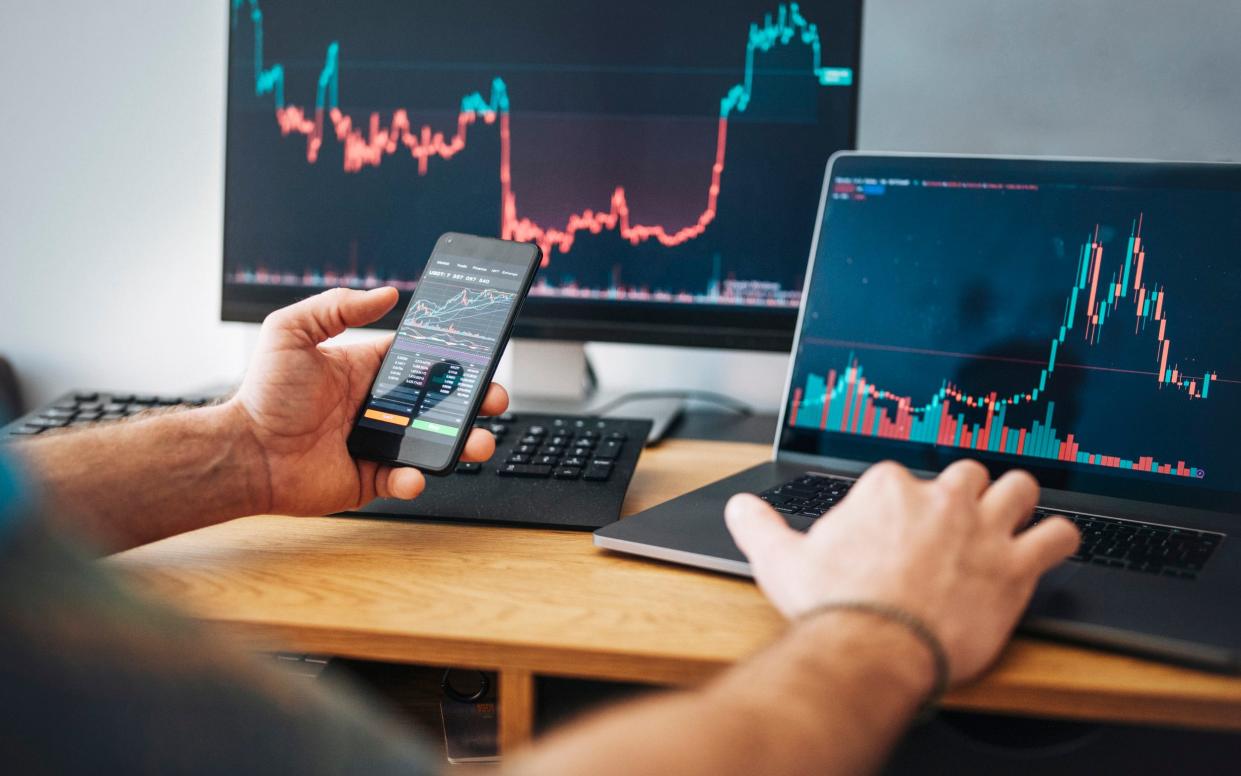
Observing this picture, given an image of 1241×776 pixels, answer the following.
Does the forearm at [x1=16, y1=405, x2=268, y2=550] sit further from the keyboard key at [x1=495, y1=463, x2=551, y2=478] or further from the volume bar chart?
the volume bar chart

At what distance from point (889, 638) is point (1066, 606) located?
0.48 ft

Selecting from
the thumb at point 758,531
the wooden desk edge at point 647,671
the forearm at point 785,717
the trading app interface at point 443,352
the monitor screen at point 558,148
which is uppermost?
the monitor screen at point 558,148

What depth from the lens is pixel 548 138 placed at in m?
1.09

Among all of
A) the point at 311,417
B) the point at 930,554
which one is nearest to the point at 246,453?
the point at 311,417

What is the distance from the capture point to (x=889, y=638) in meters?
0.51

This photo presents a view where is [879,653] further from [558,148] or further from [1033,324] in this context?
[558,148]

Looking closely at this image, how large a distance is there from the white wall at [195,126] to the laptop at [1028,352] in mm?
356

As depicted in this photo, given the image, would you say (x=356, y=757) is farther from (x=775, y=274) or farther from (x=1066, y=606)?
(x=775, y=274)

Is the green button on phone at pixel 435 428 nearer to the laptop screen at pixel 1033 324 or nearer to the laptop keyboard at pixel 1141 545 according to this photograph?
the laptop screen at pixel 1033 324

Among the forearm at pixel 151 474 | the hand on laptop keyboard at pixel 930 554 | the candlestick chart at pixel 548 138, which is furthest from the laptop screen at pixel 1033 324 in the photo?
the forearm at pixel 151 474

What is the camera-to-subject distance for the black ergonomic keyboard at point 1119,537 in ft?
2.17

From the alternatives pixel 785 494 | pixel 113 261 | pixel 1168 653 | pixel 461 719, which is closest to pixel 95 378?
pixel 113 261

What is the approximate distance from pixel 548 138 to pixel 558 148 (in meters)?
0.02

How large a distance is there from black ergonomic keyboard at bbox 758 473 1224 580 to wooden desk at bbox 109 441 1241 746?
0.12 m
